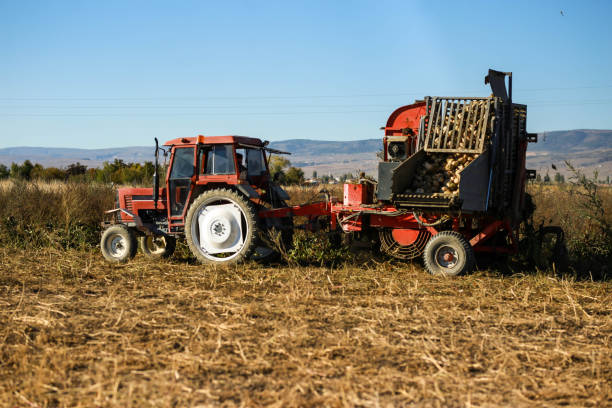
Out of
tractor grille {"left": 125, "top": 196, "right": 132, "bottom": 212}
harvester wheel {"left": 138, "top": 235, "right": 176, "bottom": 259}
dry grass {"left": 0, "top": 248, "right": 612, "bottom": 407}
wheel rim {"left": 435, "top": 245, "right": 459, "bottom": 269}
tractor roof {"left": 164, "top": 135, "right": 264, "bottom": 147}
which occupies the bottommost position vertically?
dry grass {"left": 0, "top": 248, "right": 612, "bottom": 407}

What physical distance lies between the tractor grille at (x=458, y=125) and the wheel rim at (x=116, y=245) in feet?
18.2

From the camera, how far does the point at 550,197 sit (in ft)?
45.6

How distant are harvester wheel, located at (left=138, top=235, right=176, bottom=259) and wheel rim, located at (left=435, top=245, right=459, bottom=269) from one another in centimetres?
493

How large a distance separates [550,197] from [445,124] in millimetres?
5219

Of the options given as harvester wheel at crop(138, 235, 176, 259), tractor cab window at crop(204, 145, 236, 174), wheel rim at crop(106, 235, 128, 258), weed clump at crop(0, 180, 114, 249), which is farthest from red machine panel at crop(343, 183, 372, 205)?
weed clump at crop(0, 180, 114, 249)

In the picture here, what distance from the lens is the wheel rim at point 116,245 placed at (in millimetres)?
11471

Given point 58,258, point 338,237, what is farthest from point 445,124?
point 58,258

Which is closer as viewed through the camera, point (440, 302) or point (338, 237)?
point (440, 302)

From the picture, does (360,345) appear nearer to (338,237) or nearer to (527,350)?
(527,350)

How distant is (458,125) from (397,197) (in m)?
1.45

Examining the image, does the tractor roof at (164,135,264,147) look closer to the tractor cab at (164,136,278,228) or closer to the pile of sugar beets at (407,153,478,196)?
the tractor cab at (164,136,278,228)

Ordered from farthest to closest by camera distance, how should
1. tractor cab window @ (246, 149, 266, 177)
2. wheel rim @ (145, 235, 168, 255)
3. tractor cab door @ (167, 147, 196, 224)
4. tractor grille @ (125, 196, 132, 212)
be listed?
wheel rim @ (145, 235, 168, 255)
tractor grille @ (125, 196, 132, 212)
tractor cab window @ (246, 149, 266, 177)
tractor cab door @ (167, 147, 196, 224)

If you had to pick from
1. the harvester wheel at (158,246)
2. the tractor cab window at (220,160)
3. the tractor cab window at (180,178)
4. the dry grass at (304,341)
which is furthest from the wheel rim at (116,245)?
the tractor cab window at (220,160)

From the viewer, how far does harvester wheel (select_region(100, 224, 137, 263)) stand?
11359 millimetres
